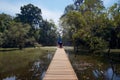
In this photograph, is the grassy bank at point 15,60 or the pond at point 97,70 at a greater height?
the grassy bank at point 15,60

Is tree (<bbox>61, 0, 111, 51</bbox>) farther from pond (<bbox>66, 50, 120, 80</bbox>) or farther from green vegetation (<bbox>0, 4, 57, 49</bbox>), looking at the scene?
green vegetation (<bbox>0, 4, 57, 49</bbox>)

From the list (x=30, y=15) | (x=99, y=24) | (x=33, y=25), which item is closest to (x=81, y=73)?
(x=99, y=24)

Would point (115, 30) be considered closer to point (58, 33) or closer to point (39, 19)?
point (58, 33)

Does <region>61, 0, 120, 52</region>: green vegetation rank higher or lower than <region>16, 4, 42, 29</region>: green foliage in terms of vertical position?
lower

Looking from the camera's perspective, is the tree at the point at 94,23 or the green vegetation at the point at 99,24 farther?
the tree at the point at 94,23

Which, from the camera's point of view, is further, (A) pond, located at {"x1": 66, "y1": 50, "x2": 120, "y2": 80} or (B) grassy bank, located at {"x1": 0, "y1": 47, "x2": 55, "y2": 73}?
(B) grassy bank, located at {"x1": 0, "y1": 47, "x2": 55, "y2": 73}

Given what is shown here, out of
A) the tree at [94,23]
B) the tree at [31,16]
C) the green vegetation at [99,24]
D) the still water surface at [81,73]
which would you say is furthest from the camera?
the tree at [31,16]

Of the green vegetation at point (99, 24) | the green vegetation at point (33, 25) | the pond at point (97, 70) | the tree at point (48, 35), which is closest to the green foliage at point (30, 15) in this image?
the green vegetation at point (33, 25)

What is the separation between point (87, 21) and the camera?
26922 millimetres

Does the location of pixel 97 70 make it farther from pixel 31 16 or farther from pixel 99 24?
pixel 31 16

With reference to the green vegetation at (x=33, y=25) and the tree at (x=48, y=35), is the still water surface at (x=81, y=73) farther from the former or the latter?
the tree at (x=48, y=35)

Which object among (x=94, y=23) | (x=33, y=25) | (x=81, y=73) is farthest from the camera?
(x=33, y=25)

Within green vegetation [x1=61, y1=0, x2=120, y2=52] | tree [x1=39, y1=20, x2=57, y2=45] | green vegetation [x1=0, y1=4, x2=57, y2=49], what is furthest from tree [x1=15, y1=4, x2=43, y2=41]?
green vegetation [x1=61, y1=0, x2=120, y2=52]

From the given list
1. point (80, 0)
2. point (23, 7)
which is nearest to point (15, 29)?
point (80, 0)
